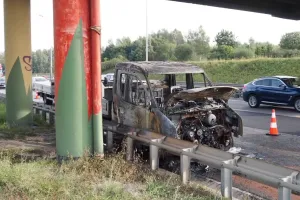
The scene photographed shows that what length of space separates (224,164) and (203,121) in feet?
9.54

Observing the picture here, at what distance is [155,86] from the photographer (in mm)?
9203

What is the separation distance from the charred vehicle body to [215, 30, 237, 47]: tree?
223ft

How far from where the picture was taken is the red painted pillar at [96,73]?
7.04 m

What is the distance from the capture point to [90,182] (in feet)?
18.8

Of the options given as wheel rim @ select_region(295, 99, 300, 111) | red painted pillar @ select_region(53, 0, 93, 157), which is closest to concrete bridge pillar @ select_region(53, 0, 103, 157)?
red painted pillar @ select_region(53, 0, 93, 157)

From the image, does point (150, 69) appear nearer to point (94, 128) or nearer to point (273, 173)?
point (94, 128)

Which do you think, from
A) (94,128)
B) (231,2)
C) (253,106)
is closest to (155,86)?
(94,128)

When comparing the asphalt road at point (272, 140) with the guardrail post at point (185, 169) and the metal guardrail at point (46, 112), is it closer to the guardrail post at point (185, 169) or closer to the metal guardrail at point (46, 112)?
the guardrail post at point (185, 169)

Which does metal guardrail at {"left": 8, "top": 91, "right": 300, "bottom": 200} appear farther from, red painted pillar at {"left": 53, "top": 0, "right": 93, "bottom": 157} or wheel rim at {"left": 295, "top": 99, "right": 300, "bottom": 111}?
wheel rim at {"left": 295, "top": 99, "right": 300, "bottom": 111}

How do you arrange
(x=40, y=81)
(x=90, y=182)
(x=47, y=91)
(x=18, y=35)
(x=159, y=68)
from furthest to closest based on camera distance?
(x=40, y=81) < (x=47, y=91) < (x=18, y=35) < (x=159, y=68) < (x=90, y=182)

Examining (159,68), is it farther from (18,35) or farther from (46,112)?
Result: (46,112)

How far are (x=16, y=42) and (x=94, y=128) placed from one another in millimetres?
6113

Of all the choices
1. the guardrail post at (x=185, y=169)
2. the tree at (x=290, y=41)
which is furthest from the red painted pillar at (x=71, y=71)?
the tree at (x=290, y=41)

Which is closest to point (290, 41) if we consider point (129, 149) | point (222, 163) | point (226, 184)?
point (129, 149)
